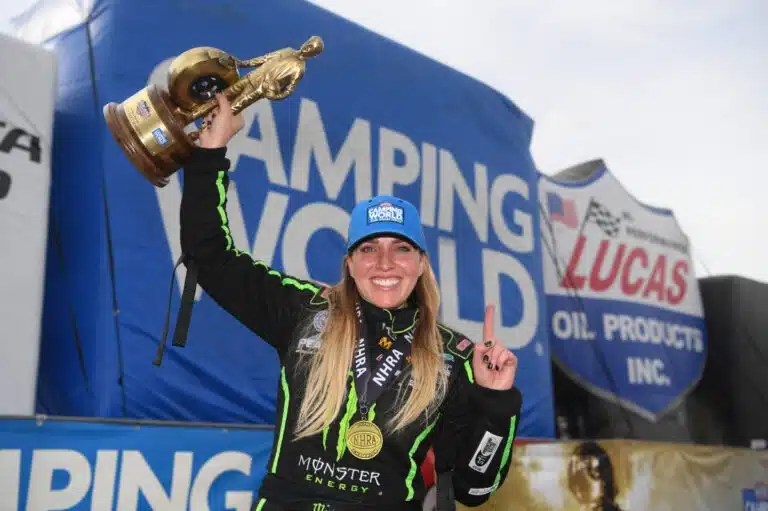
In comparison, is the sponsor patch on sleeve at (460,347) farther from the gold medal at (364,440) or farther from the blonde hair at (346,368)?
the gold medal at (364,440)

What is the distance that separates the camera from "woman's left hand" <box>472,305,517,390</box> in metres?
2.14

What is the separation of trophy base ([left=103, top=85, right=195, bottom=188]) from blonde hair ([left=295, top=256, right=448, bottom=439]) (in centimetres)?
67

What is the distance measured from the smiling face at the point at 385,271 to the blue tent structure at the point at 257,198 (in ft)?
7.35

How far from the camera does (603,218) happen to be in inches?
333

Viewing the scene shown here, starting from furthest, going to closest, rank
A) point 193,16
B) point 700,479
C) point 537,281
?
point 537,281 → point 700,479 → point 193,16

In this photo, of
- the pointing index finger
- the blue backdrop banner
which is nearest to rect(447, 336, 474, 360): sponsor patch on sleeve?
the pointing index finger

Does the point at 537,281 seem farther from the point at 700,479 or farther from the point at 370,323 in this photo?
the point at 370,323

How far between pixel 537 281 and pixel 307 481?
5114 mm

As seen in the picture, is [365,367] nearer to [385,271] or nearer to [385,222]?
[385,271]

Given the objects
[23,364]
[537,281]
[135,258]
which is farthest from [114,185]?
[537,281]

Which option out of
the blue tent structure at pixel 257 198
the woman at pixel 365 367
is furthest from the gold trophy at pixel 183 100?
the blue tent structure at pixel 257 198

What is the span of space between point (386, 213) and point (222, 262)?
512 millimetres

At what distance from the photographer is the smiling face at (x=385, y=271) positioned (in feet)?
7.55

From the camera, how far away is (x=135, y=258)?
4273mm
